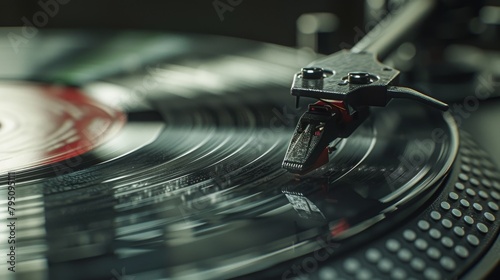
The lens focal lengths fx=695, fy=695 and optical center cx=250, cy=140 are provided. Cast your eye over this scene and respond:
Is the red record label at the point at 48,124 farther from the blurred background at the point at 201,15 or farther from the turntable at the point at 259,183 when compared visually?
the blurred background at the point at 201,15

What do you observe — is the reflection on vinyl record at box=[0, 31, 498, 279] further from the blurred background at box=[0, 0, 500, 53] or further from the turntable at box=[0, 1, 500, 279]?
the blurred background at box=[0, 0, 500, 53]

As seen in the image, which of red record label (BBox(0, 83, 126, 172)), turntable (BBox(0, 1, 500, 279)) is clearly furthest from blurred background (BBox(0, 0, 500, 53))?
turntable (BBox(0, 1, 500, 279))

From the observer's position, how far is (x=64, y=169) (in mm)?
676

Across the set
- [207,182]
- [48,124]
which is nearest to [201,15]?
[48,124]

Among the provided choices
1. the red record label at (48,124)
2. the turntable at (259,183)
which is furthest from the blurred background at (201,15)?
the turntable at (259,183)

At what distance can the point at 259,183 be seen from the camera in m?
0.60

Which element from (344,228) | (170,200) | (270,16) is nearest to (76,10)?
(270,16)

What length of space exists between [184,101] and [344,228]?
1.52 feet

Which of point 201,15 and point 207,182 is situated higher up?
point 201,15

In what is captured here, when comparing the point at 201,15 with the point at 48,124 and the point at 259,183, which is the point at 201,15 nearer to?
the point at 48,124

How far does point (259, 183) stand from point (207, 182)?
0.15 feet

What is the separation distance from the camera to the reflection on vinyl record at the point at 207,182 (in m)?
0.48

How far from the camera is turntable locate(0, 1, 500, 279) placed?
0.48 metres

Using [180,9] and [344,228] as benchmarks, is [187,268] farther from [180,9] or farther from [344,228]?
[180,9]
